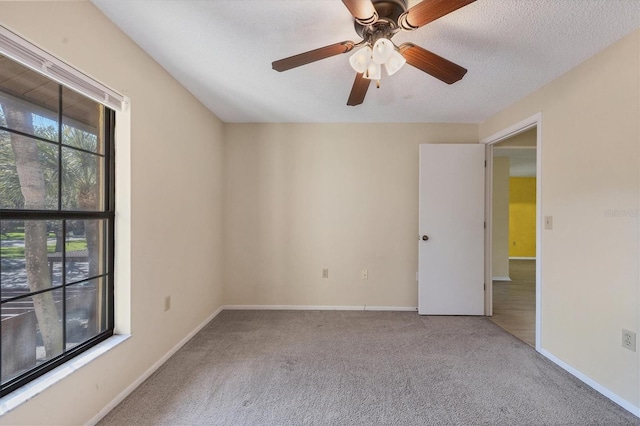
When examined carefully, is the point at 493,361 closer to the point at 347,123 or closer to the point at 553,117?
the point at 553,117

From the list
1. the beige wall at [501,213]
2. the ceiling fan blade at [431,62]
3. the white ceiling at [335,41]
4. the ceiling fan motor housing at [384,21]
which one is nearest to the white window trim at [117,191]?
the white ceiling at [335,41]

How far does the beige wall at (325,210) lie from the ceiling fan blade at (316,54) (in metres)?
1.81

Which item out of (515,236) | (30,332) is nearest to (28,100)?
(30,332)

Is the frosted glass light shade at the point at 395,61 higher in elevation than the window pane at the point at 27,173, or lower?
higher

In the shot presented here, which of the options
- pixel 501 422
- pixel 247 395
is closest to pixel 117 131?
pixel 247 395

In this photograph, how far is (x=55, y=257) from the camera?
1368 millimetres

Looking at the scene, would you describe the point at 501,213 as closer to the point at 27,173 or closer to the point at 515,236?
the point at 515,236

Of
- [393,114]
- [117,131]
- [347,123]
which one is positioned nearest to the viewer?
[117,131]

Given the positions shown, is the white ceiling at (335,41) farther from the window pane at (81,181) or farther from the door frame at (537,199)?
the window pane at (81,181)

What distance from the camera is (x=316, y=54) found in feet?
4.62

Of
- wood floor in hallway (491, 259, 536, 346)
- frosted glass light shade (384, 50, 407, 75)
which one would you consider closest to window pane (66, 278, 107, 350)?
frosted glass light shade (384, 50, 407, 75)

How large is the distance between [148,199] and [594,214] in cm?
322

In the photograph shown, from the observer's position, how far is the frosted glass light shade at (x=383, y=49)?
4.23 feet

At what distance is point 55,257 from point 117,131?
86cm
